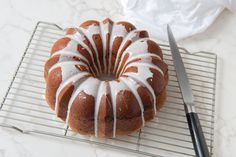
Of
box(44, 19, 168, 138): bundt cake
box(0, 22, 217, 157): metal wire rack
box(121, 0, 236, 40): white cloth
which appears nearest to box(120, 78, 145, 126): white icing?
box(44, 19, 168, 138): bundt cake

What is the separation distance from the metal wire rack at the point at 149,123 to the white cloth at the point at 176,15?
0.09m

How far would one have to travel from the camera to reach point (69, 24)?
1364 millimetres

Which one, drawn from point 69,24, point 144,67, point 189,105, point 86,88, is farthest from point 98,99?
point 69,24

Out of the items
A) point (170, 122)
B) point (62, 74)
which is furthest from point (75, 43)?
point (170, 122)

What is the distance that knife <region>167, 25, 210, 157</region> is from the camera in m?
0.98

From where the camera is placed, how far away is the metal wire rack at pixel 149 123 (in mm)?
1065

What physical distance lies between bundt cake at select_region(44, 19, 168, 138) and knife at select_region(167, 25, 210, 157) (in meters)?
0.06

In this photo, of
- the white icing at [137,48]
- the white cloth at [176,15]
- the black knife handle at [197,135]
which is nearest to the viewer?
the black knife handle at [197,135]

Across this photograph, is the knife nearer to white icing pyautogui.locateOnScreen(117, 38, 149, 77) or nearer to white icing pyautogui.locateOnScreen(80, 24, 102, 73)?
→ white icing pyautogui.locateOnScreen(117, 38, 149, 77)

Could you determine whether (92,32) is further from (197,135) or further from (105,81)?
(197,135)

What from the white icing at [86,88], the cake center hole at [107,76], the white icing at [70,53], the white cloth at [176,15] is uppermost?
the white cloth at [176,15]

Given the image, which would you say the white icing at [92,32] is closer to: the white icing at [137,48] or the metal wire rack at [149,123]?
the white icing at [137,48]

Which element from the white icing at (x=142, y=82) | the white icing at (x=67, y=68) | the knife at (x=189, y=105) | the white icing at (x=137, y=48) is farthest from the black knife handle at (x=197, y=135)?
the white icing at (x=67, y=68)

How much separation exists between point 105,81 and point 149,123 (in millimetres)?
180
